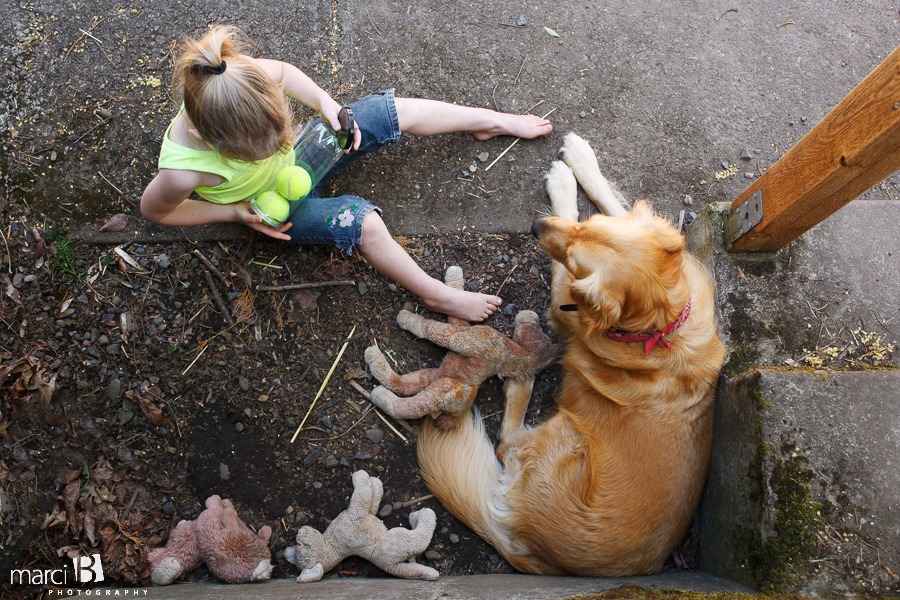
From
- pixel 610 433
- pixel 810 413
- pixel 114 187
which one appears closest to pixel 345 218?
pixel 114 187

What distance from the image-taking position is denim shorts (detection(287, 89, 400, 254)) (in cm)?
248

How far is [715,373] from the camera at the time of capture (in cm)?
234

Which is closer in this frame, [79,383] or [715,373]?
[715,373]

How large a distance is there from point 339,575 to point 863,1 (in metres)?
4.65

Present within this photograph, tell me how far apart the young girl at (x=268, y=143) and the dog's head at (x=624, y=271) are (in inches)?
27.2

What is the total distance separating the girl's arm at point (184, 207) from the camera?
209cm

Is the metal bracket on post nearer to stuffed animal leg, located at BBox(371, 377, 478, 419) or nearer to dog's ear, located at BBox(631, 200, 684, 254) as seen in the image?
dog's ear, located at BBox(631, 200, 684, 254)

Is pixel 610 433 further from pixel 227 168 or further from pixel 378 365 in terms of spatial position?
pixel 227 168

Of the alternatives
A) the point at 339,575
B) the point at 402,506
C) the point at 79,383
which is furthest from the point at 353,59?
the point at 339,575

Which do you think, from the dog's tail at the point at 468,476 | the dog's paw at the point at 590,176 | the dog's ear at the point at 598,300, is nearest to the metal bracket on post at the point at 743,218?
the dog's paw at the point at 590,176

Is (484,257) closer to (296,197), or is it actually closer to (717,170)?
(296,197)

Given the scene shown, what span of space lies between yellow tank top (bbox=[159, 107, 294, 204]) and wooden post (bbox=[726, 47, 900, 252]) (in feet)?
6.83

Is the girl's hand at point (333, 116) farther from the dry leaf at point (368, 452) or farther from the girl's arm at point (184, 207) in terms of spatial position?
the dry leaf at point (368, 452)

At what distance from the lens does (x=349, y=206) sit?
250cm
